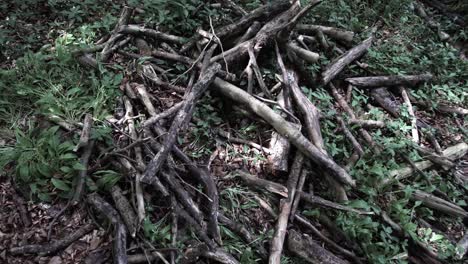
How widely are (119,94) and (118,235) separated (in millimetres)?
1693

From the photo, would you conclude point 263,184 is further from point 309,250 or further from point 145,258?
point 145,258

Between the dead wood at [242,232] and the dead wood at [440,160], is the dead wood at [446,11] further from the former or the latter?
the dead wood at [242,232]

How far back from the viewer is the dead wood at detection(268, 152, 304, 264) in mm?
3316

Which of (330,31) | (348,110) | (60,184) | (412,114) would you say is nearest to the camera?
(60,184)

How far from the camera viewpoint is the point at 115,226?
3117 mm

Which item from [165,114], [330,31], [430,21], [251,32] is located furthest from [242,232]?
[430,21]

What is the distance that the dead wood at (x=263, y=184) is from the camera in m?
3.69

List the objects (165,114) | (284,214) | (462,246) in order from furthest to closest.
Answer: (165,114), (462,246), (284,214)

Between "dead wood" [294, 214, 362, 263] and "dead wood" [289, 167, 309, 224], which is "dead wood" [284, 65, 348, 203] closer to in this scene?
"dead wood" [289, 167, 309, 224]

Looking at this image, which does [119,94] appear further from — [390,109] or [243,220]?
A: [390,109]

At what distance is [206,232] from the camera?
3.27 metres

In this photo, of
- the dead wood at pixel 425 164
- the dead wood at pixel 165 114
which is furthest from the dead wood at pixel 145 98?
the dead wood at pixel 425 164

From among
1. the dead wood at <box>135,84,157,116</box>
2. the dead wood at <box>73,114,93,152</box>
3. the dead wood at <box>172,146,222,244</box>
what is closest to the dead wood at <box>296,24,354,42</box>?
the dead wood at <box>135,84,157,116</box>

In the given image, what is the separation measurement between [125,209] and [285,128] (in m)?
1.87
